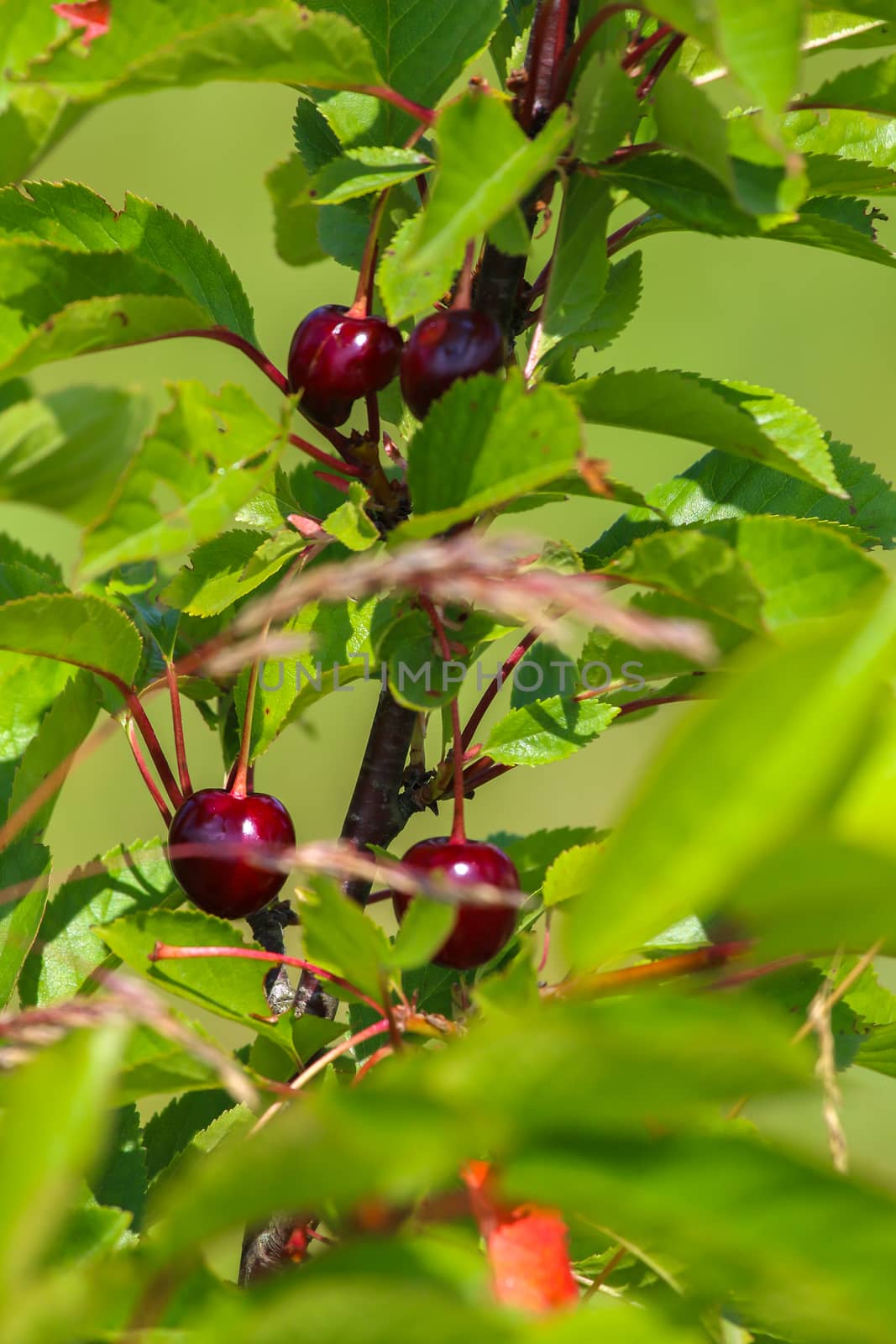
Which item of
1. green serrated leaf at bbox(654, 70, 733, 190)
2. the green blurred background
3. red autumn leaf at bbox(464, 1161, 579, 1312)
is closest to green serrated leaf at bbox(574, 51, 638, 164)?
green serrated leaf at bbox(654, 70, 733, 190)

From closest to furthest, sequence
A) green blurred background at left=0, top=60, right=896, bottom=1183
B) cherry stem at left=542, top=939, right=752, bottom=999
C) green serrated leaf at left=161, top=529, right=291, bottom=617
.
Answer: cherry stem at left=542, top=939, right=752, bottom=999, green serrated leaf at left=161, top=529, right=291, bottom=617, green blurred background at left=0, top=60, right=896, bottom=1183

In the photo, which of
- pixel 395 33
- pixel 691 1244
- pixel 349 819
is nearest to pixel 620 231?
pixel 395 33

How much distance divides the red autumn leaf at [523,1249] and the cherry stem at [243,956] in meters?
0.06

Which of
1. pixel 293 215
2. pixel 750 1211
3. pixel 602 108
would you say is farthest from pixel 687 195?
pixel 750 1211

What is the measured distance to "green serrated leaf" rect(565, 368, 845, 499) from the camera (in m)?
0.29

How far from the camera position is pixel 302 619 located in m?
0.36

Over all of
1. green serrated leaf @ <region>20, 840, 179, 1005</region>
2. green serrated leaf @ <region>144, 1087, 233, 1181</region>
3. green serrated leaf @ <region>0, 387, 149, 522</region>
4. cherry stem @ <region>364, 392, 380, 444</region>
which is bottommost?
green serrated leaf @ <region>144, 1087, 233, 1181</region>

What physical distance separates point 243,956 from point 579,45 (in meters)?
0.23

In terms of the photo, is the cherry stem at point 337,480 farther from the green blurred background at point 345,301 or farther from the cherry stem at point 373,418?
the green blurred background at point 345,301

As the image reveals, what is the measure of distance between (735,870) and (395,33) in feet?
0.91

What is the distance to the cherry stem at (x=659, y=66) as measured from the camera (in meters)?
0.31

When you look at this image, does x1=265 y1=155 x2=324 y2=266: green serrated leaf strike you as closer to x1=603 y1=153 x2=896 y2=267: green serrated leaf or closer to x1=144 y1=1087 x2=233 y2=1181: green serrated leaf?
x1=603 y1=153 x2=896 y2=267: green serrated leaf

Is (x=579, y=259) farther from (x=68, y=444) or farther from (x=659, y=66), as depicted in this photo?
(x=68, y=444)

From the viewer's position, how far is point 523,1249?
221mm
